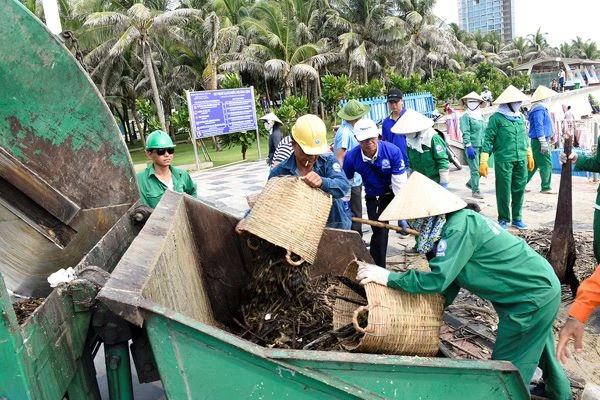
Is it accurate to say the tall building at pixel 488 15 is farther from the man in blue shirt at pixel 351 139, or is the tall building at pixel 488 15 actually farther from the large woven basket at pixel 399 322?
the large woven basket at pixel 399 322

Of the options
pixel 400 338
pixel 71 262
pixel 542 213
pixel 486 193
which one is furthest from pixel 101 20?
pixel 400 338

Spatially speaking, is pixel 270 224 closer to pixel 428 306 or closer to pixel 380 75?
pixel 428 306

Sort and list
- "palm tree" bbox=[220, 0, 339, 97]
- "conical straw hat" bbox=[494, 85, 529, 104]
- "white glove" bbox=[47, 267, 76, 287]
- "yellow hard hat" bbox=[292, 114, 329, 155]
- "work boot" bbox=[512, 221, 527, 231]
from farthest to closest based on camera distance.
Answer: "palm tree" bbox=[220, 0, 339, 97]
"work boot" bbox=[512, 221, 527, 231]
"conical straw hat" bbox=[494, 85, 529, 104]
"yellow hard hat" bbox=[292, 114, 329, 155]
"white glove" bbox=[47, 267, 76, 287]

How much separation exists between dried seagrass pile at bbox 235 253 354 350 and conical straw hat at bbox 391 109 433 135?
8.98 ft

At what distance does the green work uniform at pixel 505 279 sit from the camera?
226 centimetres

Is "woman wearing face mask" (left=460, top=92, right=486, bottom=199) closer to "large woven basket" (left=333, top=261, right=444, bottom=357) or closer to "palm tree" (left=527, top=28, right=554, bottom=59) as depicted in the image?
"large woven basket" (left=333, top=261, right=444, bottom=357)

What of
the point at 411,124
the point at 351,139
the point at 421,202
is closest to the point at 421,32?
the point at 351,139

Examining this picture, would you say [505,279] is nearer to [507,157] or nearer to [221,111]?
[507,157]

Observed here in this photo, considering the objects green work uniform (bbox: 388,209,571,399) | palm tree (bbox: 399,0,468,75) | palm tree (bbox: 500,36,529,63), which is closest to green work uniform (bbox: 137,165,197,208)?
green work uniform (bbox: 388,209,571,399)

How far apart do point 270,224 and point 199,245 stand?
26.5 inches

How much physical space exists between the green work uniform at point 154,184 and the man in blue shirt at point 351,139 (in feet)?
7.12

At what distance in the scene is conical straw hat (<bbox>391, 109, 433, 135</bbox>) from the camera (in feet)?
17.2

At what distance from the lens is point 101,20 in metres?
20.0

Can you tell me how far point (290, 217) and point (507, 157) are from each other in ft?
13.7
